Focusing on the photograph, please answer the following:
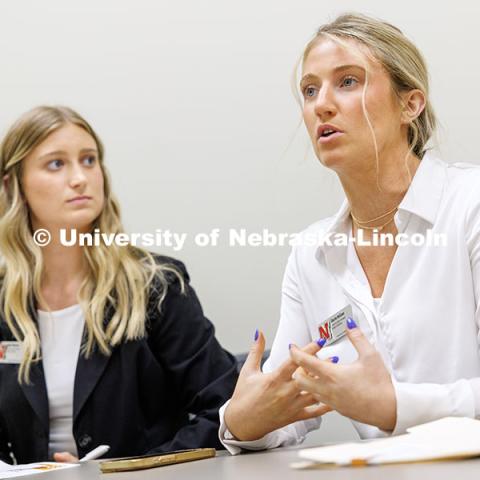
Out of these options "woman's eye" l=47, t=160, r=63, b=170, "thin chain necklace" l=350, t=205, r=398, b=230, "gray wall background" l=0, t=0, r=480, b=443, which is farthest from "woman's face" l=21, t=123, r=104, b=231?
"thin chain necklace" l=350, t=205, r=398, b=230

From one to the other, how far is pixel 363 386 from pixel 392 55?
Answer: 0.89 meters

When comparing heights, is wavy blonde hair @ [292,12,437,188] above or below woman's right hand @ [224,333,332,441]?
above

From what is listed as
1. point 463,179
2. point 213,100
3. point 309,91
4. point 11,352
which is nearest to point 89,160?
point 213,100

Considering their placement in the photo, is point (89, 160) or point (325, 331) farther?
point (89, 160)

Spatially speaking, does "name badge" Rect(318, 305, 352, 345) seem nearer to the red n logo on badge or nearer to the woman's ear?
the red n logo on badge

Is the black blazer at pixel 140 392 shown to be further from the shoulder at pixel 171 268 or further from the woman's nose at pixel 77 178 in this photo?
the woman's nose at pixel 77 178

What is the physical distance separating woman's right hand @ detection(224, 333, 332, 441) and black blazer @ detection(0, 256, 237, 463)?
73cm

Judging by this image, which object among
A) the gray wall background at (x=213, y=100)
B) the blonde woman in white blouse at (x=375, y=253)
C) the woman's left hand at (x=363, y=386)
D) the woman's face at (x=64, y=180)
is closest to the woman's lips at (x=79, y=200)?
the woman's face at (x=64, y=180)

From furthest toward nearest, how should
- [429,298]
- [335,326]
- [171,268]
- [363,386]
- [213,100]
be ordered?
1. [213,100]
2. [171,268]
3. [335,326]
4. [429,298]
5. [363,386]

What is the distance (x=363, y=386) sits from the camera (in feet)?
4.64

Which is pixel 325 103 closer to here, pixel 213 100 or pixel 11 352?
pixel 213 100

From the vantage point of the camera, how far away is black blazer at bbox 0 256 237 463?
241cm

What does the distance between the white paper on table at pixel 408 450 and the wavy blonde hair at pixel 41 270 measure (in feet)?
4.51

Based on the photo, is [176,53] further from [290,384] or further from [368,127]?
[290,384]
